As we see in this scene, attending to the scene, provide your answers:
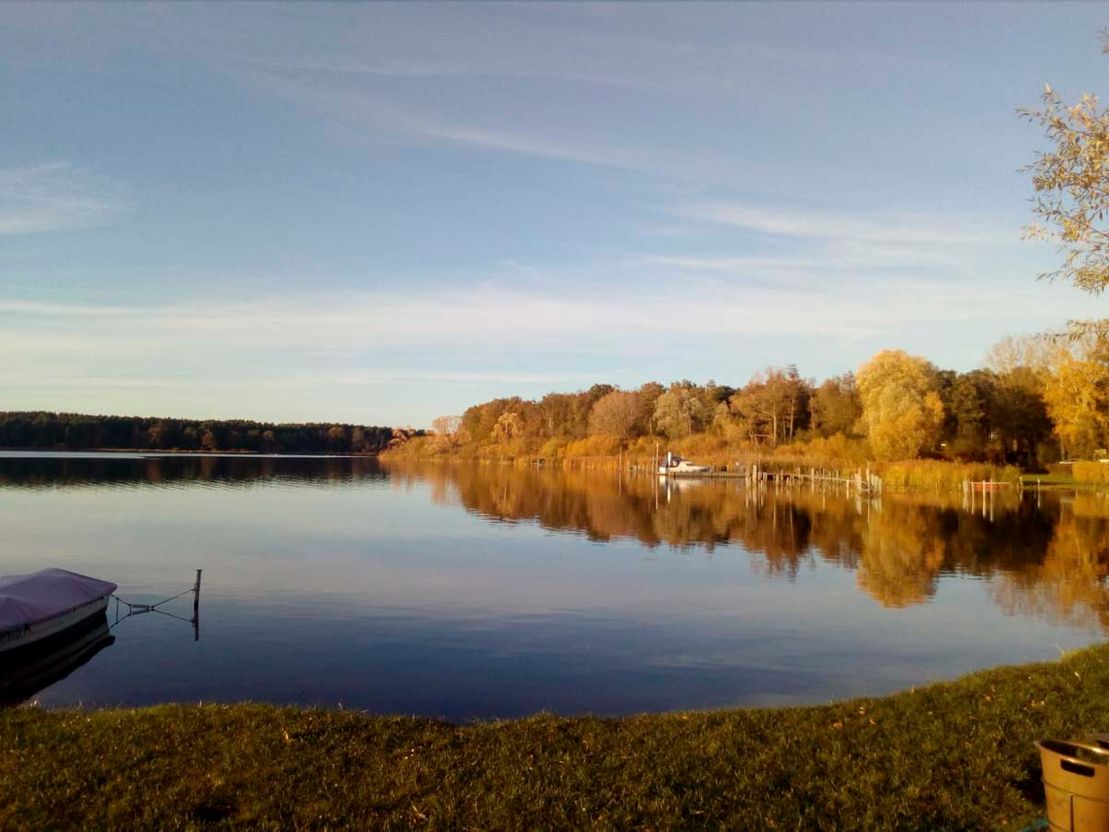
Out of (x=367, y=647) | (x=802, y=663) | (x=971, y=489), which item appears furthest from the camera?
(x=971, y=489)

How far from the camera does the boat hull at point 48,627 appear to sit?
13719 mm

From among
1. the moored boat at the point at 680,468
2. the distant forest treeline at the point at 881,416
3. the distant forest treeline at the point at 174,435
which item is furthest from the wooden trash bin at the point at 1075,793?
the distant forest treeline at the point at 174,435

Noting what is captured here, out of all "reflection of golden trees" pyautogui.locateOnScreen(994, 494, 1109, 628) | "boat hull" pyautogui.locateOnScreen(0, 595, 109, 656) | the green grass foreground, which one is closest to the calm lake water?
"reflection of golden trees" pyautogui.locateOnScreen(994, 494, 1109, 628)

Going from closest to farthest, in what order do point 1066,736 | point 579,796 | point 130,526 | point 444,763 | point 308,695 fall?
1. point 579,796
2. point 444,763
3. point 1066,736
4. point 308,695
5. point 130,526

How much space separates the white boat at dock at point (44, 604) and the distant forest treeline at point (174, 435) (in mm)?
148751

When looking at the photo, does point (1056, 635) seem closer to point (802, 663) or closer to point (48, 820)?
point (802, 663)

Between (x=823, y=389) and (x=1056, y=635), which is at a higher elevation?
(x=823, y=389)

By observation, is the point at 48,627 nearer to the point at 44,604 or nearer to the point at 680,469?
the point at 44,604

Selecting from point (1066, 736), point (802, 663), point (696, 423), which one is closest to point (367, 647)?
point (802, 663)

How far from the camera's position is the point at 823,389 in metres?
87.7

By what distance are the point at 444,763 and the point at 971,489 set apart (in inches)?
2180

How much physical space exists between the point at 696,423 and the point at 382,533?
78933 millimetres

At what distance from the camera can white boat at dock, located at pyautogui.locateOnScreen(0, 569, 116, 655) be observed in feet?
45.8

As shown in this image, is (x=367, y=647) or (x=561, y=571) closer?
Result: (x=367, y=647)
